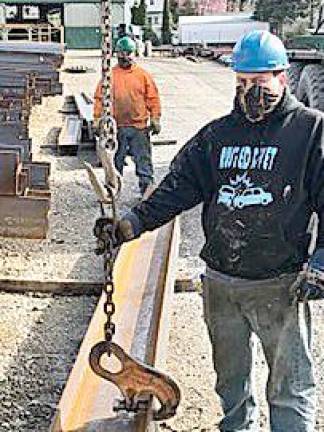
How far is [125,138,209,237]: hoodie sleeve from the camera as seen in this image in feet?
13.8

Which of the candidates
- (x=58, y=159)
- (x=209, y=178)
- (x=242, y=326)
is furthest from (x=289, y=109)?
(x=58, y=159)

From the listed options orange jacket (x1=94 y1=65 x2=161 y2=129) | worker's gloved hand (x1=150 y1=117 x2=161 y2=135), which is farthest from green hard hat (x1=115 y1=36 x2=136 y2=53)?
worker's gloved hand (x1=150 y1=117 x2=161 y2=135)

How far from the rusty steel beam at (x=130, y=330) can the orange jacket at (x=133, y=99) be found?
226cm

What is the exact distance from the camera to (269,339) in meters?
4.18

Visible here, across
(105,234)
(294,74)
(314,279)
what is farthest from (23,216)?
(294,74)

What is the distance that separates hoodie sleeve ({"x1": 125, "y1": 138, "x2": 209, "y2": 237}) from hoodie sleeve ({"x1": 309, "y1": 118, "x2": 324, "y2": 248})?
0.49 m

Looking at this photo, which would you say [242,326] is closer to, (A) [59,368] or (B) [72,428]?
(B) [72,428]

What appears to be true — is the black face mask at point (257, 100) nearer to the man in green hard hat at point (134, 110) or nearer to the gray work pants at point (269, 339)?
the gray work pants at point (269, 339)

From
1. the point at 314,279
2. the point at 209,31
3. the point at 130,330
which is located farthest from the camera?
the point at 209,31

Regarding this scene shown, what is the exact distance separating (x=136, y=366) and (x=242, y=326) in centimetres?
51

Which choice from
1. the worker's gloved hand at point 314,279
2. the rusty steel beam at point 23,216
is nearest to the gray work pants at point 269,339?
the worker's gloved hand at point 314,279

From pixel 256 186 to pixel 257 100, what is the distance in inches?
14.2

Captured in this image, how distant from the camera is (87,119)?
49.5 ft

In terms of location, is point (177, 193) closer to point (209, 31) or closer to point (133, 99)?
point (133, 99)
